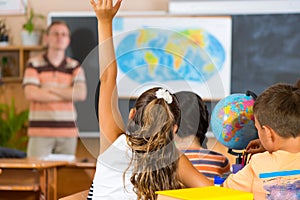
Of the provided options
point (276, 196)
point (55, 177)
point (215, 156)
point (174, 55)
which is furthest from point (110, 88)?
point (55, 177)

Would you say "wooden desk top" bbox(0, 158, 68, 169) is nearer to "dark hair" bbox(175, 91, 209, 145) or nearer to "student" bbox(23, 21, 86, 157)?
"student" bbox(23, 21, 86, 157)

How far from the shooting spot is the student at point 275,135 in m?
1.55

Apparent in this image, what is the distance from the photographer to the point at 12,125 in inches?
210

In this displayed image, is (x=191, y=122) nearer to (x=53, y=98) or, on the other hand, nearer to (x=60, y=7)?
(x=53, y=98)

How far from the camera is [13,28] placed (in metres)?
5.55

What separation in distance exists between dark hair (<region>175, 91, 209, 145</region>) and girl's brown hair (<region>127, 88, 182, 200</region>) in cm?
3

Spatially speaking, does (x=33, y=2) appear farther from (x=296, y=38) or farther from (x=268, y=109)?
(x=268, y=109)

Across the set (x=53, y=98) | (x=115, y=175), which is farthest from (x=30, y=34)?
(x=115, y=175)

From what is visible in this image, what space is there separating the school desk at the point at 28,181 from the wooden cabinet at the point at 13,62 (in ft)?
4.77

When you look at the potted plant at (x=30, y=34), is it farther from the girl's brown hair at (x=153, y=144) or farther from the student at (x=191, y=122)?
the girl's brown hair at (x=153, y=144)

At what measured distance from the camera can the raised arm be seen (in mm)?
1780

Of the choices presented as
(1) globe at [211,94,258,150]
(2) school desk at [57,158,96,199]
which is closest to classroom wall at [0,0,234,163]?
(2) school desk at [57,158,96,199]

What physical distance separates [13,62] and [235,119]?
153 inches

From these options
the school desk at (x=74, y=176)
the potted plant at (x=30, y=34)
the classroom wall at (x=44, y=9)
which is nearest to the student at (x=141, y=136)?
the school desk at (x=74, y=176)
